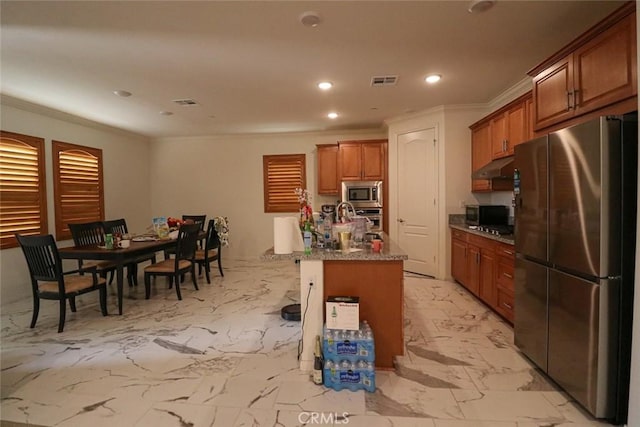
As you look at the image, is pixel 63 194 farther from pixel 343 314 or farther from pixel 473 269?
pixel 473 269

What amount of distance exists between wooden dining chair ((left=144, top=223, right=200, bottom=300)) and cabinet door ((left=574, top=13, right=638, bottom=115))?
13.4 ft

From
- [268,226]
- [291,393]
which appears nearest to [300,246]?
[291,393]

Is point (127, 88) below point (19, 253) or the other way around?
the other way around

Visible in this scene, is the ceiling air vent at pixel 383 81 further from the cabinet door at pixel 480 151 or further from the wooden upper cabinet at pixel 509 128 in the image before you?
the cabinet door at pixel 480 151

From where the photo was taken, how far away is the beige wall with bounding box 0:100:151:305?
A: 388cm

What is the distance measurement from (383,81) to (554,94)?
1.66 m

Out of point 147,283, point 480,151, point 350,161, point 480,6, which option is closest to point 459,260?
point 480,151

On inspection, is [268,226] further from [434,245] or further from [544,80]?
[544,80]

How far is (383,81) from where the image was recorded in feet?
11.1

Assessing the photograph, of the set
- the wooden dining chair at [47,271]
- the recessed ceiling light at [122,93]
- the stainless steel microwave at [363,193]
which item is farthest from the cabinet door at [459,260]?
the recessed ceiling light at [122,93]

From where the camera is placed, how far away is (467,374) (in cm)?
217

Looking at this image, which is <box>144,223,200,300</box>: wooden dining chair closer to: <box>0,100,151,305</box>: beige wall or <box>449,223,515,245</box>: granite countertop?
<box>0,100,151,305</box>: beige wall

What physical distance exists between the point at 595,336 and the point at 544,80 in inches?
74.6

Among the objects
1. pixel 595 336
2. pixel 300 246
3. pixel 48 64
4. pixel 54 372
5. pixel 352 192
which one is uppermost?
pixel 48 64
